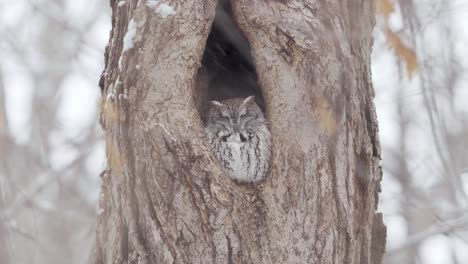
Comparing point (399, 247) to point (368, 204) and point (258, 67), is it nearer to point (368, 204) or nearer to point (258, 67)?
point (368, 204)

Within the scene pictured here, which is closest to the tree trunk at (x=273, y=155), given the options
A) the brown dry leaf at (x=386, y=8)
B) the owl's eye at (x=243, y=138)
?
the brown dry leaf at (x=386, y=8)

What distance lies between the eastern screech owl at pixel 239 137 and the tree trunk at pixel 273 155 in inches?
16.6

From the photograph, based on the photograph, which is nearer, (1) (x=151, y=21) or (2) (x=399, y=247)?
(1) (x=151, y=21)

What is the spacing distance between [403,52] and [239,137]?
4.63 ft

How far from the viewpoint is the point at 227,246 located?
329 centimetres

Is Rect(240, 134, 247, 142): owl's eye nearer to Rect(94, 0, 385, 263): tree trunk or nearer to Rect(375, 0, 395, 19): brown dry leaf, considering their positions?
Rect(94, 0, 385, 263): tree trunk

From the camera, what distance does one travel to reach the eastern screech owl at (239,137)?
12.7 ft

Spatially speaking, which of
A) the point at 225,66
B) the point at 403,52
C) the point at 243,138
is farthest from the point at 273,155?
the point at 225,66

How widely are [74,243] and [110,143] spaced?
9.73ft

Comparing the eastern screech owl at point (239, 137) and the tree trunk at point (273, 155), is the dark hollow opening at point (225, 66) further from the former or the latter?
the tree trunk at point (273, 155)

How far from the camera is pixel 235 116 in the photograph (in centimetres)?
434

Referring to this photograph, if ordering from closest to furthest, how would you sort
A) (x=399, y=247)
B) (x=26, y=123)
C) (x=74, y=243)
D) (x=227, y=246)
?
(x=227, y=246) → (x=399, y=247) → (x=74, y=243) → (x=26, y=123)

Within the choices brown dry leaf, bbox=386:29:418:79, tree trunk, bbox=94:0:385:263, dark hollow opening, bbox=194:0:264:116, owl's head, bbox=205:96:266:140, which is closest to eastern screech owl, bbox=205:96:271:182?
owl's head, bbox=205:96:266:140

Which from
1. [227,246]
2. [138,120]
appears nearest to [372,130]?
[227,246]
